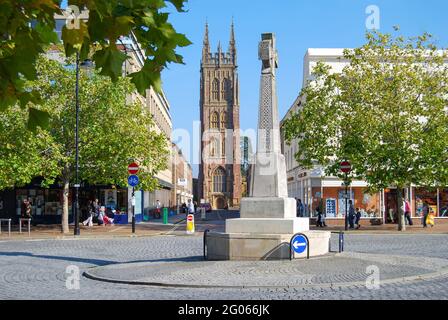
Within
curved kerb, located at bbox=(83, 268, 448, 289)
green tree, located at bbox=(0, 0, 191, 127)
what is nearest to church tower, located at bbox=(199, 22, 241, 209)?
curved kerb, located at bbox=(83, 268, 448, 289)

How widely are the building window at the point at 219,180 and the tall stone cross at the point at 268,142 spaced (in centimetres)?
13141

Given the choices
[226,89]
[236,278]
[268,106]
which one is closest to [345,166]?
[268,106]

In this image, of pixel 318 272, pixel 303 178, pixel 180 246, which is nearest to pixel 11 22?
pixel 318 272

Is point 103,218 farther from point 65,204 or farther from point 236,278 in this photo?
point 236,278

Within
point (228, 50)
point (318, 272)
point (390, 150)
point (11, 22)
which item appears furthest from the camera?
point (228, 50)

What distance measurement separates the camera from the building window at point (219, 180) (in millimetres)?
149625

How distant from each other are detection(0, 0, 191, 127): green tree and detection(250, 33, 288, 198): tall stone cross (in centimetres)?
1260

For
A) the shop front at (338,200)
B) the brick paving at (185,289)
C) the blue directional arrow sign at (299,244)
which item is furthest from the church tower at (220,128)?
the blue directional arrow sign at (299,244)

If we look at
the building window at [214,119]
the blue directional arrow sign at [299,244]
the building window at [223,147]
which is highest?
the building window at [214,119]

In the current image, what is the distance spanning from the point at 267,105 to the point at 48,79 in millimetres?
21811

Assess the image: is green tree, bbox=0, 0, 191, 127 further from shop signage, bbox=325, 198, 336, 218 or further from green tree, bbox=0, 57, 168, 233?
shop signage, bbox=325, 198, 336, 218

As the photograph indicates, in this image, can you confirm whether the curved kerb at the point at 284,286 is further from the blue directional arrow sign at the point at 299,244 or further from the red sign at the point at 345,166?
the red sign at the point at 345,166

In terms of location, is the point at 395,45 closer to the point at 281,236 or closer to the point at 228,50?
the point at 281,236

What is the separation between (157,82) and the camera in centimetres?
A: 484
